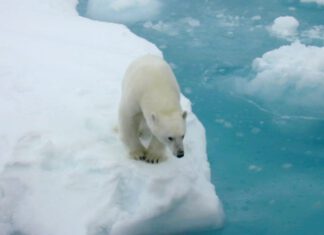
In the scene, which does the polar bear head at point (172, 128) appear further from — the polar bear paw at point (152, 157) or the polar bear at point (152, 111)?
the polar bear paw at point (152, 157)

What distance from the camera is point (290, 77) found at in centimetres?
486

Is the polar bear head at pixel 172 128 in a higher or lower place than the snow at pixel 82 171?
higher

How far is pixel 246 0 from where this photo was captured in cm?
688

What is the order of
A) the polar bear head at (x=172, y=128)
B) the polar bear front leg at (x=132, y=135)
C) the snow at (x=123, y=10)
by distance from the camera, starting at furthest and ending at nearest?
the snow at (x=123, y=10), the polar bear front leg at (x=132, y=135), the polar bear head at (x=172, y=128)

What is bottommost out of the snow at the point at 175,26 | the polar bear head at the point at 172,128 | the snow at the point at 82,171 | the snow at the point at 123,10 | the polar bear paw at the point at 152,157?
the snow at the point at 123,10

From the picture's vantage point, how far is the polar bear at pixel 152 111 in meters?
2.68

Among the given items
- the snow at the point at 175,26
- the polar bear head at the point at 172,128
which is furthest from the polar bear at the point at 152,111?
the snow at the point at 175,26

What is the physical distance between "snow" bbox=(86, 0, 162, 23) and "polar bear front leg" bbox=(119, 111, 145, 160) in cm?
339

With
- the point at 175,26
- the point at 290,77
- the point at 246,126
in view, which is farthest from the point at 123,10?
the point at 246,126

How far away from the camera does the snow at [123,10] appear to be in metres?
6.28

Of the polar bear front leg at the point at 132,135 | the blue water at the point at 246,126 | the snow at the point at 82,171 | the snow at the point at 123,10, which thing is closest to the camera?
the snow at the point at 82,171

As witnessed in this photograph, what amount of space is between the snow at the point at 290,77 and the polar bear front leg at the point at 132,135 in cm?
198

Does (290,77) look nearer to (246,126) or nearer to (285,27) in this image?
(246,126)

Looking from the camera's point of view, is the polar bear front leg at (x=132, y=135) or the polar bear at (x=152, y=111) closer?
the polar bear at (x=152, y=111)
